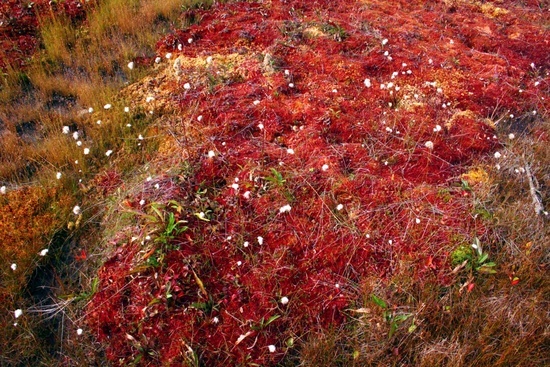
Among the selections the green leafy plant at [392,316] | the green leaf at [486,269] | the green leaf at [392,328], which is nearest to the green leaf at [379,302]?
the green leafy plant at [392,316]

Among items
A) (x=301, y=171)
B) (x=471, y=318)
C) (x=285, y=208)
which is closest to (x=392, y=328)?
(x=471, y=318)

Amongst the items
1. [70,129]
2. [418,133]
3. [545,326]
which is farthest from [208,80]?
[545,326]

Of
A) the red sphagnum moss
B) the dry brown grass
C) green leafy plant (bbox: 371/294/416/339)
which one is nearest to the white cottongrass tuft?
the red sphagnum moss

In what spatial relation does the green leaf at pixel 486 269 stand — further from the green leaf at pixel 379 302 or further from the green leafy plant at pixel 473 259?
the green leaf at pixel 379 302

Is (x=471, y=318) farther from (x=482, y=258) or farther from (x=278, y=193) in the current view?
(x=278, y=193)

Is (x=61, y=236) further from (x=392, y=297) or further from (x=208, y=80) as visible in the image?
(x=392, y=297)
